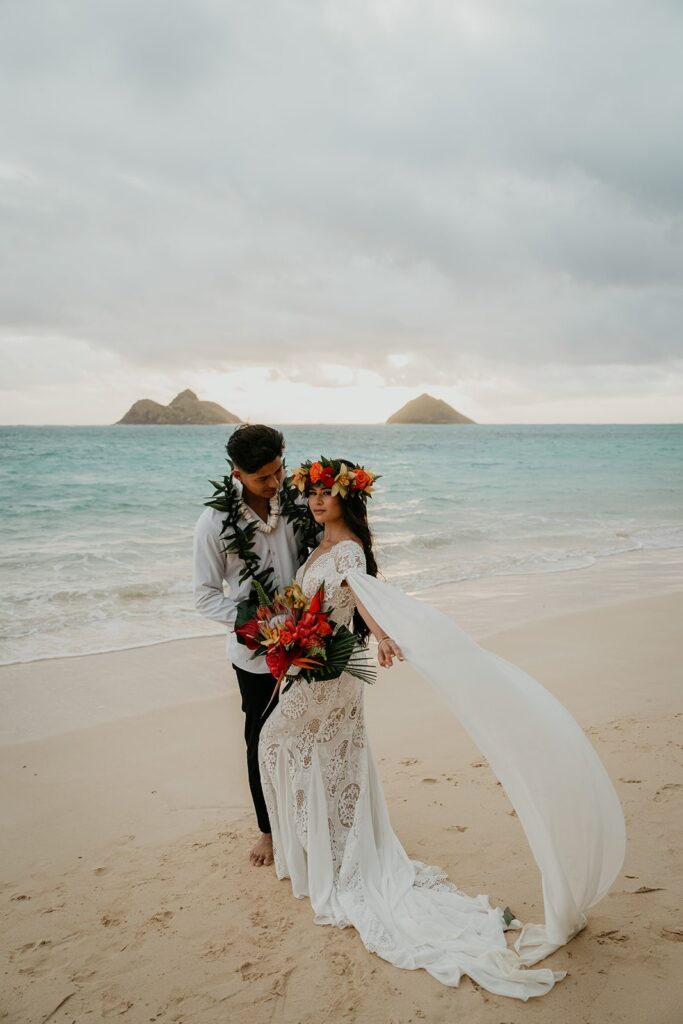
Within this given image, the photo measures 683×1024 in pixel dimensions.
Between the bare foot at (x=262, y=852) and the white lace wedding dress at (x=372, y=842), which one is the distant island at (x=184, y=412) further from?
the white lace wedding dress at (x=372, y=842)

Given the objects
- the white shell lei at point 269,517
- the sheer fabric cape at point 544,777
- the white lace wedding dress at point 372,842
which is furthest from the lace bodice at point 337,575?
the sheer fabric cape at point 544,777

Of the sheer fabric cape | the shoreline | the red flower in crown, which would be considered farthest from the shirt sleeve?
the shoreline

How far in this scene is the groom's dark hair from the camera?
348 cm

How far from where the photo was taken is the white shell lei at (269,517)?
12.1 ft

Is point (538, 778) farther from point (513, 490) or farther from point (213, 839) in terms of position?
Result: point (513, 490)

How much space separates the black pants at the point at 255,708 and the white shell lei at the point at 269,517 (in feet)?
2.56

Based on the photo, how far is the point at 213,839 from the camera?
4.15 metres

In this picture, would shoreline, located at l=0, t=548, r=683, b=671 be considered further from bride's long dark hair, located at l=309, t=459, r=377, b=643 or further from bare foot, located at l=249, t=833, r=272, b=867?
bride's long dark hair, located at l=309, t=459, r=377, b=643

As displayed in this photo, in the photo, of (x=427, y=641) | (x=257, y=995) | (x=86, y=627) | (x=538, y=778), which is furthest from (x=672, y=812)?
(x=86, y=627)

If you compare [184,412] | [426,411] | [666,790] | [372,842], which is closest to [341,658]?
[372,842]

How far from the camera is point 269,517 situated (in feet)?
12.3

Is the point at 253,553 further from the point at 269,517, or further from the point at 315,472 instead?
the point at 315,472

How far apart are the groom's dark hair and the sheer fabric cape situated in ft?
4.04

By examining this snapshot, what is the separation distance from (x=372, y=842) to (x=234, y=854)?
94 centimetres
